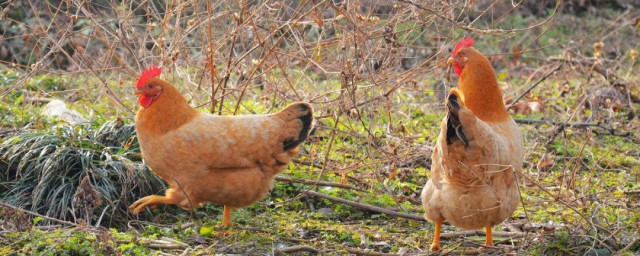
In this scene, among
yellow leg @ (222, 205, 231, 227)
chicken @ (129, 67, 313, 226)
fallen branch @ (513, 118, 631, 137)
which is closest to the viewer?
chicken @ (129, 67, 313, 226)

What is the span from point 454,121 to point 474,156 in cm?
30

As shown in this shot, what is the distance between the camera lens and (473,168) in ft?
15.3

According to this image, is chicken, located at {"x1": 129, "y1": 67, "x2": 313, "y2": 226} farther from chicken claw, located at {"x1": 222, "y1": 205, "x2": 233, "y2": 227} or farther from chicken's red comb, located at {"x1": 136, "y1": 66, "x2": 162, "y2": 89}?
chicken claw, located at {"x1": 222, "y1": 205, "x2": 233, "y2": 227}

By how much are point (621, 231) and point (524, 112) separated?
4222 mm

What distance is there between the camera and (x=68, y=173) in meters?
5.91

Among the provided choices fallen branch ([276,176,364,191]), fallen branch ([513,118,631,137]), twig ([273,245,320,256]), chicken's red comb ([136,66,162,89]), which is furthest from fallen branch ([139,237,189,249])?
fallen branch ([513,118,631,137])

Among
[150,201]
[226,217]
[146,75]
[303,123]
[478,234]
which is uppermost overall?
[146,75]

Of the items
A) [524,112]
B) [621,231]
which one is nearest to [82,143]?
[621,231]

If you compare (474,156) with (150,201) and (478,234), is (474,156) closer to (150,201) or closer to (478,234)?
(478,234)

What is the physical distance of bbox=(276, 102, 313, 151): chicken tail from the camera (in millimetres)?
5551

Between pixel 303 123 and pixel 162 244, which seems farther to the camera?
pixel 303 123

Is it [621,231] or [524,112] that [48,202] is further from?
[524,112]

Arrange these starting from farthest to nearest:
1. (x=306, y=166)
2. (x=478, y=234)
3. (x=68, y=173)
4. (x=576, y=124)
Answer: (x=576, y=124) < (x=306, y=166) < (x=68, y=173) < (x=478, y=234)

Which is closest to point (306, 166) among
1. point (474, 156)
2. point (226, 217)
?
point (226, 217)
